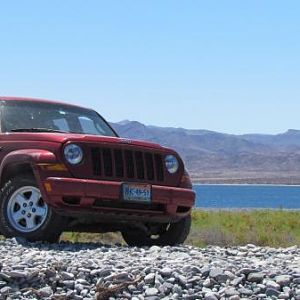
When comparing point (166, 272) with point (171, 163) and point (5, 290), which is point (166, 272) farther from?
point (171, 163)

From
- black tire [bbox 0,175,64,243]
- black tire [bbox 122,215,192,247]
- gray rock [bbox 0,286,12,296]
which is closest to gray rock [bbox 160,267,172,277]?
gray rock [bbox 0,286,12,296]

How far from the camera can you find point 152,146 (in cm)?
951

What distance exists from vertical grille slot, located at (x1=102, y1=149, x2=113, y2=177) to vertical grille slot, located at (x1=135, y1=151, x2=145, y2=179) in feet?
1.12

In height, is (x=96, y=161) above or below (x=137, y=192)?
above

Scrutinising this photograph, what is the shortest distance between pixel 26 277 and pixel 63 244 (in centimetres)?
240

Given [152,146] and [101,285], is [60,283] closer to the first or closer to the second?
[101,285]

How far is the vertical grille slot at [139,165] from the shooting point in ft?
30.4

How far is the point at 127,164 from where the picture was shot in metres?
9.21

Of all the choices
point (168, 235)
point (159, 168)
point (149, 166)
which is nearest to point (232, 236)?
point (168, 235)

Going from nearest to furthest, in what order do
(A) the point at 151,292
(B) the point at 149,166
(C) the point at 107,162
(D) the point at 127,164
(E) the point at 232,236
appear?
(A) the point at 151,292
(C) the point at 107,162
(D) the point at 127,164
(B) the point at 149,166
(E) the point at 232,236

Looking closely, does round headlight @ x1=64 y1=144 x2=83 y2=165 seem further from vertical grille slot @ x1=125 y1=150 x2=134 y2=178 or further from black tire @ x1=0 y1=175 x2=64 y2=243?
vertical grille slot @ x1=125 y1=150 x2=134 y2=178

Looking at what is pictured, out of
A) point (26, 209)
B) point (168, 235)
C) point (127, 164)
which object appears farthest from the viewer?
point (168, 235)

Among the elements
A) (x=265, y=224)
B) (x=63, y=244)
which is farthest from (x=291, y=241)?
(x=63, y=244)

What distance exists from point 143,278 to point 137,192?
265 centimetres
